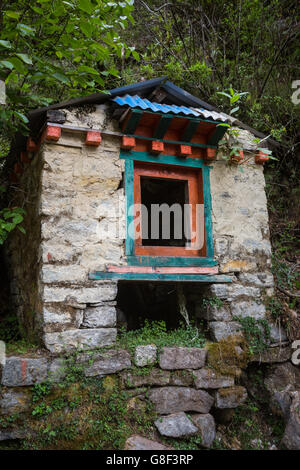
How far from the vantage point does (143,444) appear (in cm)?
333

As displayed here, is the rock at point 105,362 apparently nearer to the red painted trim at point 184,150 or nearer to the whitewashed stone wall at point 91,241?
the whitewashed stone wall at point 91,241

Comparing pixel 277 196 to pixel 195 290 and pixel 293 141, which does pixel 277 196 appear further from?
pixel 195 290

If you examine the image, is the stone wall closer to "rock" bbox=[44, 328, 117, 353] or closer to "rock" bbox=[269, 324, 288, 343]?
"rock" bbox=[44, 328, 117, 353]

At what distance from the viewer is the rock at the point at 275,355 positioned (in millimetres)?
4426

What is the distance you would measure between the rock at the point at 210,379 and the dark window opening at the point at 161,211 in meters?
2.13

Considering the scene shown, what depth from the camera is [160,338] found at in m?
4.13

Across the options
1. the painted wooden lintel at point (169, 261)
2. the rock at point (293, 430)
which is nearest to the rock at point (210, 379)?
the rock at point (293, 430)

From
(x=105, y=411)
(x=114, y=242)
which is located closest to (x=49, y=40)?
(x=114, y=242)

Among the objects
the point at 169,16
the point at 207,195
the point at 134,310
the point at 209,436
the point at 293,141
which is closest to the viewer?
the point at 209,436

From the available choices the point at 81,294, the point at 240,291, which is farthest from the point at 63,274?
the point at 240,291

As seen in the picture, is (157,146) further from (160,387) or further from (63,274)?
(160,387)

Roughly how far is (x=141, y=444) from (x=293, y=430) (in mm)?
1708

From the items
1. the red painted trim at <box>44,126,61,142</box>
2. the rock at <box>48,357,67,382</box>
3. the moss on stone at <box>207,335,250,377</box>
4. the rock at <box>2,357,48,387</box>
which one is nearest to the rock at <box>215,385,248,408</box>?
the moss on stone at <box>207,335,250,377</box>

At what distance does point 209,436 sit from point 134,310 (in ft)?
7.48
